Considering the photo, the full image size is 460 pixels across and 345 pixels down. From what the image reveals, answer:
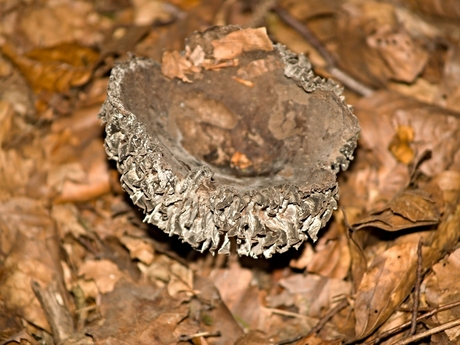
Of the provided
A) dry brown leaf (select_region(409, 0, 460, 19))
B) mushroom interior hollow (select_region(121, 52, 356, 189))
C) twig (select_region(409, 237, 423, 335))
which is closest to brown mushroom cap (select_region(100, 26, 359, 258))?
mushroom interior hollow (select_region(121, 52, 356, 189))

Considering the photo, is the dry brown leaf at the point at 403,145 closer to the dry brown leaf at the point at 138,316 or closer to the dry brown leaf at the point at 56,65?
the dry brown leaf at the point at 138,316

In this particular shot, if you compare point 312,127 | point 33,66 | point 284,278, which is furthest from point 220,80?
point 33,66

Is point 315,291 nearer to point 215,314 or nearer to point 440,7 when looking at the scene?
point 215,314

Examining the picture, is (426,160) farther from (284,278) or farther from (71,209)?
(71,209)

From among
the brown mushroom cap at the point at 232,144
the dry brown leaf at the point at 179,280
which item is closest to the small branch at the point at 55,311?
the dry brown leaf at the point at 179,280

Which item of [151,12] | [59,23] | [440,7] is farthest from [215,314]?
[440,7]

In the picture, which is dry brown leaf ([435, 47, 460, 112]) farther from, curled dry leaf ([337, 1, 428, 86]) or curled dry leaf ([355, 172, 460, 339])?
curled dry leaf ([355, 172, 460, 339])

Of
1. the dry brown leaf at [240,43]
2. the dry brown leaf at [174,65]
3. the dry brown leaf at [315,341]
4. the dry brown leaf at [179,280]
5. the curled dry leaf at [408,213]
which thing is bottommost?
the dry brown leaf at [179,280]

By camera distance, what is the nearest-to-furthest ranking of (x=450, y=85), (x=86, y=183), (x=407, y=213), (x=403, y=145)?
(x=407, y=213) < (x=86, y=183) < (x=403, y=145) < (x=450, y=85)
